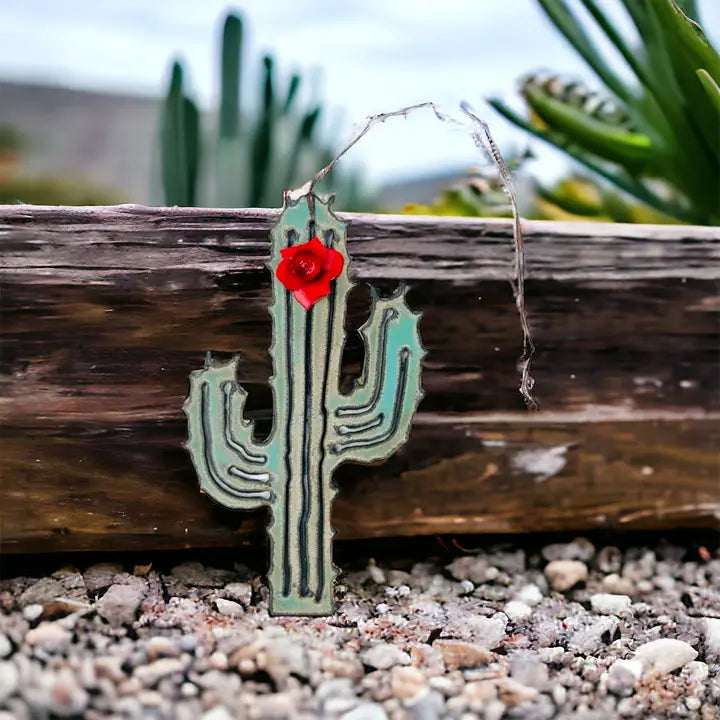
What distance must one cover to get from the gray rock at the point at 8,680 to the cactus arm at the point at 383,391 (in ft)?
1.22

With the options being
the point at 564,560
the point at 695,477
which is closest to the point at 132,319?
the point at 564,560

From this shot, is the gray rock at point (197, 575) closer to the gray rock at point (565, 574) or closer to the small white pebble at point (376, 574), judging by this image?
the small white pebble at point (376, 574)

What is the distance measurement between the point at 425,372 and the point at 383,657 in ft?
1.15

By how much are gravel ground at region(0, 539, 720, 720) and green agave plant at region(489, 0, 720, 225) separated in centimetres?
65

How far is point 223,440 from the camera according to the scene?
84 cm

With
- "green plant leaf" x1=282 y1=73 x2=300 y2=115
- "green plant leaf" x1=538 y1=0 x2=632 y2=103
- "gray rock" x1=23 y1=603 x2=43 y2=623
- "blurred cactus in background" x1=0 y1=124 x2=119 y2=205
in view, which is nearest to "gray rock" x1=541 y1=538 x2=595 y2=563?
"gray rock" x1=23 y1=603 x2=43 y2=623

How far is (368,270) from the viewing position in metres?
0.95

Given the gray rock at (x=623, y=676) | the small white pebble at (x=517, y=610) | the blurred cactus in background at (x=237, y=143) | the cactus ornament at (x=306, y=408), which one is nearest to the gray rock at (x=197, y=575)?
the cactus ornament at (x=306, y=408)

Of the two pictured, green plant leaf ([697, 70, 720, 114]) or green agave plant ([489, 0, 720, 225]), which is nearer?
green plant leaf ([697, 70, 720, 114])

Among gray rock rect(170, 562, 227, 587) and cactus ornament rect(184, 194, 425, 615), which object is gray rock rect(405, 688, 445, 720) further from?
gray rock rect(170, 562, 227, 587)

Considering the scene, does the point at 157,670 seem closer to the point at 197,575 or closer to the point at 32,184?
the point at 197,575

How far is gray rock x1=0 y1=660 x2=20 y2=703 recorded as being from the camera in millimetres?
689

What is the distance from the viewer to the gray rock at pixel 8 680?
0.69 metres

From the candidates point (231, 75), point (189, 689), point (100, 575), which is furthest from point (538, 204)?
point (189, 689)
